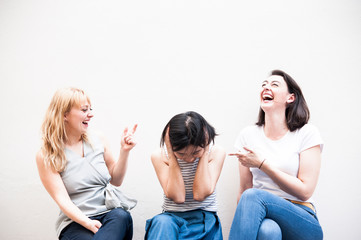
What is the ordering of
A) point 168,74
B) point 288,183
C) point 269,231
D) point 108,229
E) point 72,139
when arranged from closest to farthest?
point 269,231 < point 108,229 < point 288,183 < point 72,139 < point 168,74

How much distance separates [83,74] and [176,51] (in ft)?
2.04

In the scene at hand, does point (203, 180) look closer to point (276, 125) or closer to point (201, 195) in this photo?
point (201, 195)

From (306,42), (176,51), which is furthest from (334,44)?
(176,51)

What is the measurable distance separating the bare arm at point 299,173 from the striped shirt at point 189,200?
0.26 m

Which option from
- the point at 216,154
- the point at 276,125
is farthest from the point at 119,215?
the point at 276,125

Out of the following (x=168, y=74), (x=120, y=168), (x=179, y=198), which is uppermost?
(x=168, y=74)

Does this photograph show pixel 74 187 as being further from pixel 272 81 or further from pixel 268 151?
pixel 272 81

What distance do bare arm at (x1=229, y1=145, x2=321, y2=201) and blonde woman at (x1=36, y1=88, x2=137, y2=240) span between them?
65 centimetres

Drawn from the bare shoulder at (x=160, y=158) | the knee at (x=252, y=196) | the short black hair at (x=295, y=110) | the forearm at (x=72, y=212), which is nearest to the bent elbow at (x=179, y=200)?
the bare shoulder at (x=160, y=158)

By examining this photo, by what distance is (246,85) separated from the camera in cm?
190

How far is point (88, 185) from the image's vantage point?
149 centimetres

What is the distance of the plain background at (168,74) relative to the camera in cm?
188

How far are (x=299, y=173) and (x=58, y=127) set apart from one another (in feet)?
4.13

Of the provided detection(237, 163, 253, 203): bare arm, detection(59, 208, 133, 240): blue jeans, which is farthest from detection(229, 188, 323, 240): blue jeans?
detection(59, 208, 133, 240): blue jeans
